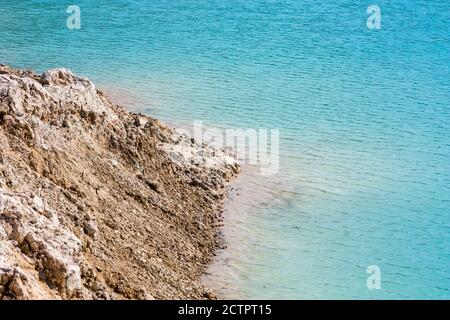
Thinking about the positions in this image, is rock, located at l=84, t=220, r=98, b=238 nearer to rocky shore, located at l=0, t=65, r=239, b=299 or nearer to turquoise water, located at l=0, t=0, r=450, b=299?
rocky shore, located at l=0, t=65, r=239, b=299

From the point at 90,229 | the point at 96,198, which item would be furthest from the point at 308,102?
the point at 90,229

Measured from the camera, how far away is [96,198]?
43.1ft

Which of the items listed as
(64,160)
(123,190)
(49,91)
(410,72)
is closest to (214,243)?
(123,190)

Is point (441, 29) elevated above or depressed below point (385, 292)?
above

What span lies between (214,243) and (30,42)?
1428cm

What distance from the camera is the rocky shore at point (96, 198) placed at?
10.2 meters

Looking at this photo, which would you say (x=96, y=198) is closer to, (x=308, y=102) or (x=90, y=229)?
(x=90, y=229)

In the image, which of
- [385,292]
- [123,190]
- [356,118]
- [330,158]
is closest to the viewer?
[385,292]

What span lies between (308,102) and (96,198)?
959 cm

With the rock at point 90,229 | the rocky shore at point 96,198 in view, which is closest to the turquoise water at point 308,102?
the rocky shore at point 96,198

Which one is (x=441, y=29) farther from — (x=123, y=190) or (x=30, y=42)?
(x=123, y=190)

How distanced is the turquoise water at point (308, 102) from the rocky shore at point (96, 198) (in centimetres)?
84

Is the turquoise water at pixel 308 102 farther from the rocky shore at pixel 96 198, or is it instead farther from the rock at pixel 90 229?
the rock at pixel 90 229
